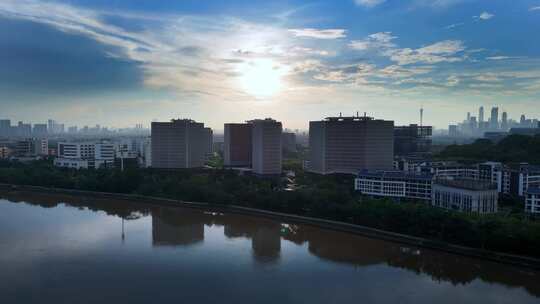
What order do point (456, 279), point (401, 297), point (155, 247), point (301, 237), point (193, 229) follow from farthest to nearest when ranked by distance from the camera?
point (193, 229)
point (301, 237)
point (155, 247)
point (456, 279)
point (401, 297)

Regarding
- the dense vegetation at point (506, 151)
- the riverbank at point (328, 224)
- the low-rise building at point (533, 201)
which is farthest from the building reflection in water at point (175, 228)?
the dense vegetation at point (506, 151)

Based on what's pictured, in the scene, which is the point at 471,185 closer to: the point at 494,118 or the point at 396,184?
the point at 396,184

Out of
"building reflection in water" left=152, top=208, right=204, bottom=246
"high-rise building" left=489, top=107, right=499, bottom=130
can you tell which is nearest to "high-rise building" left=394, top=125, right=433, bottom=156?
"building reflection in water" left=152, top=208, right=204, bottom=246

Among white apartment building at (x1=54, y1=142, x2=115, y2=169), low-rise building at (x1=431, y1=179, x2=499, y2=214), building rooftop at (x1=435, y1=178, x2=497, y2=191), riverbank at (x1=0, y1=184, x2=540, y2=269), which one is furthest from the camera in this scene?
white apartment building at (x1=54, y1=142, x2=115, y2=169)

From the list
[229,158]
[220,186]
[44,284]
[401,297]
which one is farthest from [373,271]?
[229,158]

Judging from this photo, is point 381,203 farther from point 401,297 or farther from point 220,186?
point 220,186

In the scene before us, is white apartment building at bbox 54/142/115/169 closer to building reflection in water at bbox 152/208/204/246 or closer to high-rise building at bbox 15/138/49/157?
high-rise building at bbox 15/138/49/157
